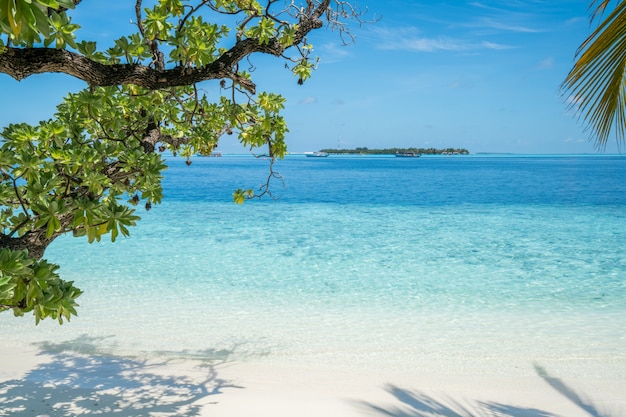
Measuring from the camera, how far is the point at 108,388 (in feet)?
13.9

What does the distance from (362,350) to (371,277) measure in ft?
11.8

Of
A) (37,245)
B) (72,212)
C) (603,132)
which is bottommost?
(37,245)

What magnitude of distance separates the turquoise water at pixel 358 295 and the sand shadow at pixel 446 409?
864 mm

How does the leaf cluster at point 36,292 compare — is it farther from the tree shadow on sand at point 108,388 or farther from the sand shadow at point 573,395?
the sand shadow at point 573,395

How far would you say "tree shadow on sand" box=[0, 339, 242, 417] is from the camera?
12.4ft

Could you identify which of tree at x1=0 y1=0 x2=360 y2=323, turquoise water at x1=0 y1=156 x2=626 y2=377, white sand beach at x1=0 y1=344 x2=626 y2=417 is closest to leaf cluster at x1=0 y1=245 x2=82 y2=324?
tree at x1=0 y1=0 x2=360 y2=323

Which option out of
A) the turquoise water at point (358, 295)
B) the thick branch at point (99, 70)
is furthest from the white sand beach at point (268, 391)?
the thick branch at point (99, 70)

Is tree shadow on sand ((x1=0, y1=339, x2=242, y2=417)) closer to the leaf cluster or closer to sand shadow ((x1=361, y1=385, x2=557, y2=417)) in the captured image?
sand shadow ((x1=361, y1=385, x2=557, y2=417))

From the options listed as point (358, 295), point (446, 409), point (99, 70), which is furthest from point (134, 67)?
point (358, 295)

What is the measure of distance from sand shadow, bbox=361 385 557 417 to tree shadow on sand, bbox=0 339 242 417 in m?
1.41

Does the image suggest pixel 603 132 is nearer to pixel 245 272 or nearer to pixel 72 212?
pixel 72 212

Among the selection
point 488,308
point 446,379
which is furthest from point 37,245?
point 488,308

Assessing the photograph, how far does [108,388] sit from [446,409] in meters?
2.74

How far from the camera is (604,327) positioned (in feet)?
20.6
